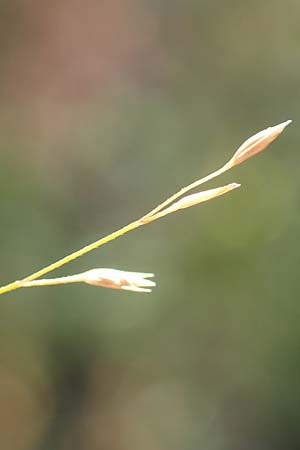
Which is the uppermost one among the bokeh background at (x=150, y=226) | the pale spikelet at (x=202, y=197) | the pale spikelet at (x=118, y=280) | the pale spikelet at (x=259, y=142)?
the bokeh background at (x=150, y=226)

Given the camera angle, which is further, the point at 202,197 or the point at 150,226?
the point at 150,226

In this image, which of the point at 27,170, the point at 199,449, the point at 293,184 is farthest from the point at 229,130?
the point at 199,449

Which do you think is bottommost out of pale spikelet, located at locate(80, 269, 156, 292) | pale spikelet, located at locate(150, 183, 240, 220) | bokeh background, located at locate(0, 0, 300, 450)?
pale spikelet, located at locate(80, 269, 156, 292)

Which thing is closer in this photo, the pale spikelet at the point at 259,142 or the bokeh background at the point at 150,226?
the pale spikelet at the point at 259,142

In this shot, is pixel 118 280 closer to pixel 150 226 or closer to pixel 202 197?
pixel 202 197

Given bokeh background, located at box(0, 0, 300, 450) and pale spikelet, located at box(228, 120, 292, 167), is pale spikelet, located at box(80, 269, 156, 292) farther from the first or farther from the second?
bokeh background, located at box(0, 0, 300, 450)

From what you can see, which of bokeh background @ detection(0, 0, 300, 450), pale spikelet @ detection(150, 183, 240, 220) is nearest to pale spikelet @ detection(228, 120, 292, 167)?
pale spikelet @ detection(150, 183, 240, 220)

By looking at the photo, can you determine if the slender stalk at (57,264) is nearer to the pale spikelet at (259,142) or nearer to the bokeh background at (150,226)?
the pale spikelet at (259,142)

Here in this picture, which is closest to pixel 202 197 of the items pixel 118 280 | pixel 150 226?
pixel 118 280

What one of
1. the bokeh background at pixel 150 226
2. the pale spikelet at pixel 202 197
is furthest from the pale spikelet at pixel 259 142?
the bokeh background at pixel 150 226

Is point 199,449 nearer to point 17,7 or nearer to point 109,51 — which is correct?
point 109,51
